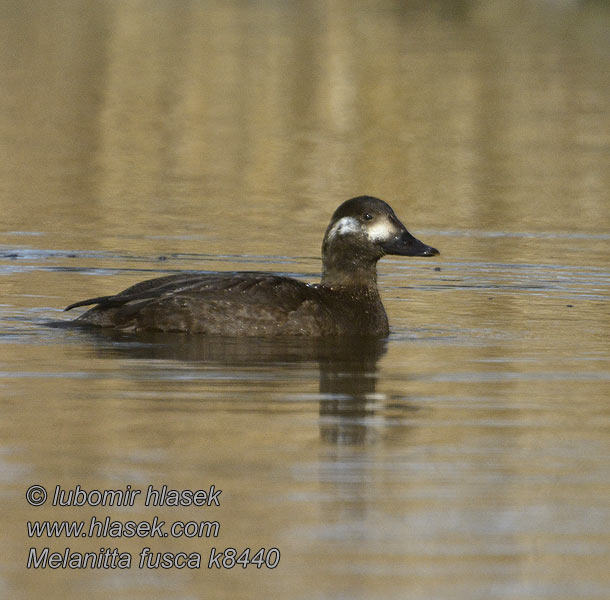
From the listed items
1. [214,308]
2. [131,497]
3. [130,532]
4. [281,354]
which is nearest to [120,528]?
[130,532]

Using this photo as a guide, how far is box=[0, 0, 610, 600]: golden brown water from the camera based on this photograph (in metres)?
6.42

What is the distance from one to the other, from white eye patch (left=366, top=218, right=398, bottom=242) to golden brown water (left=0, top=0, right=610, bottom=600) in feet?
2.11

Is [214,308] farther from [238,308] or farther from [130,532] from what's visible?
[130,532]

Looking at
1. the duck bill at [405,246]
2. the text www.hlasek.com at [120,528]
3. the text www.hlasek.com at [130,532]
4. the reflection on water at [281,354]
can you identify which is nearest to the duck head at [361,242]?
the duck bill at [405,246]

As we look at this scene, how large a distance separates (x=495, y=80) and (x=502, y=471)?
26.1 m

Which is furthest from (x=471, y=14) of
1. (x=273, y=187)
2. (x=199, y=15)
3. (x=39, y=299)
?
(x=39, y=299)

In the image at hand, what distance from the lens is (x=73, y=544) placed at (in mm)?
6340

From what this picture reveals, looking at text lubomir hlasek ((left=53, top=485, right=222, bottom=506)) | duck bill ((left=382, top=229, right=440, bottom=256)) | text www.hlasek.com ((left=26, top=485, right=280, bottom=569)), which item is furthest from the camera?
duck bill ((left=382, top=229, right=440, bottom=256))

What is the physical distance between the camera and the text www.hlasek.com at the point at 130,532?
20.1ft

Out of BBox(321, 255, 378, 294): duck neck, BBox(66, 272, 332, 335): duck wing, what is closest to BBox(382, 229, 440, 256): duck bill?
BBox(321, 255, 378, 294): duck neck

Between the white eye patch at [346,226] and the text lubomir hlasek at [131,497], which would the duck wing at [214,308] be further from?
the text lubomir hlasek at [131,497]

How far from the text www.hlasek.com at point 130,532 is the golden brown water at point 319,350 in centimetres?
5

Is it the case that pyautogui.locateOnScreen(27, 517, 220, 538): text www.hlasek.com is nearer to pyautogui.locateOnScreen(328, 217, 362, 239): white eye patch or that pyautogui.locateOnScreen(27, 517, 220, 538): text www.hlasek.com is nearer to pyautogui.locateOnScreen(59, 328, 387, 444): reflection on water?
pyautogui.locateOnScreen(59, 328, 387, 444): reflection on water

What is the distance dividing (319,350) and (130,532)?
4.24 metres
